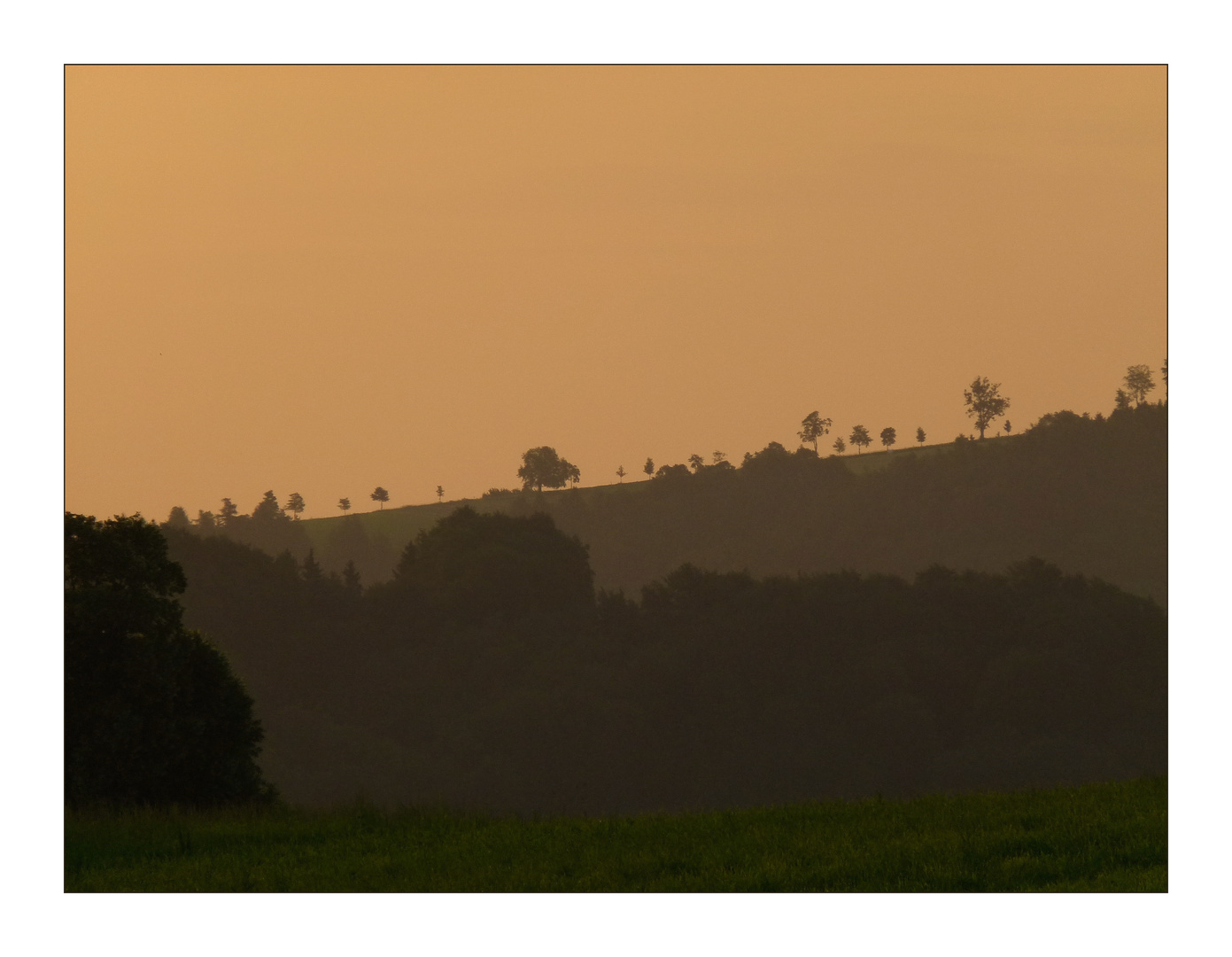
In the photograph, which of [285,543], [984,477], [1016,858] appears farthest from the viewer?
[984,477]

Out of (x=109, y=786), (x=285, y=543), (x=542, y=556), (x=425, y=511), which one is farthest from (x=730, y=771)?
(x=109, y=786)

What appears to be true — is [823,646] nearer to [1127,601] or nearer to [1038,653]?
[1038,653]

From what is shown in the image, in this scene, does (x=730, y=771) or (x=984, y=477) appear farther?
(x=984, y=477)

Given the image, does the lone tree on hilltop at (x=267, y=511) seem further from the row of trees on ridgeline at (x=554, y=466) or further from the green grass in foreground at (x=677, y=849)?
the green grass in foreground at (x=677, y=849)

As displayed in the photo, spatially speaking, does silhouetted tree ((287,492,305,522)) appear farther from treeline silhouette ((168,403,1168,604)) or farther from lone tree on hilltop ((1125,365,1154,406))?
lone tree on hilltop ((1125,365,1154,406))

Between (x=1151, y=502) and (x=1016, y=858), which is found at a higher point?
(x=1151, y=502)
